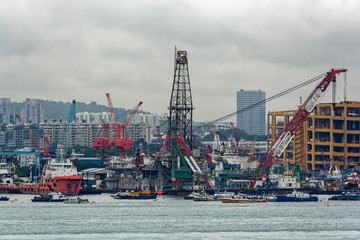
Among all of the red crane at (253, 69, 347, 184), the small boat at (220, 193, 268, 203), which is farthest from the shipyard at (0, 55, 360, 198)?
the small boat at (220, 193, 268, 203)

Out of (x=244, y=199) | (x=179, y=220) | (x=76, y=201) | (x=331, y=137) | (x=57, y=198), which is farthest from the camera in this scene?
(x=331, y=137)

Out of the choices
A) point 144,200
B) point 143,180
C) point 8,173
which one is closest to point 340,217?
point 144,200

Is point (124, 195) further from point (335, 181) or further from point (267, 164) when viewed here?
point (335, 181)

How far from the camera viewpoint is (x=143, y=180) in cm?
14075

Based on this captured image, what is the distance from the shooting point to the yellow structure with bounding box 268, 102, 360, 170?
16388 centimetres

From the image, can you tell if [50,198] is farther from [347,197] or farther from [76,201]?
[347,197]

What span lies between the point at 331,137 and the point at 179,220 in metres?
84.8

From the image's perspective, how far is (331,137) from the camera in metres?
165

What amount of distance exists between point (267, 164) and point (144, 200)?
81.5ft

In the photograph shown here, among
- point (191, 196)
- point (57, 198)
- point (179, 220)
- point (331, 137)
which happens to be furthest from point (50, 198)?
point (331, 137)

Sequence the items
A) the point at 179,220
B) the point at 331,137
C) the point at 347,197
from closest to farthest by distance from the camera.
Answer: the point at 179,220
the point at 347,197
the point at 331,137

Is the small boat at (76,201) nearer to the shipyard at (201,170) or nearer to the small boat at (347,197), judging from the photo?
the shipyard at (201,170)

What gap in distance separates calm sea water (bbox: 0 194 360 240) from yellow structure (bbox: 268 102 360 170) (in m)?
53.1

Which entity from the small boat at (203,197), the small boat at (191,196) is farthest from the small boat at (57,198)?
the small boat at (203,197)
